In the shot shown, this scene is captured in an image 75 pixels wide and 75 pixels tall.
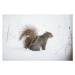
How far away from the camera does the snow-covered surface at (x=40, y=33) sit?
8.09ft

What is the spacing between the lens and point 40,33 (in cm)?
249

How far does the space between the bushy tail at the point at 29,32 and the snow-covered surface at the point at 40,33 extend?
7 cm

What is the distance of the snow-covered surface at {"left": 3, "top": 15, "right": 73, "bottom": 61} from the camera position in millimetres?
2467

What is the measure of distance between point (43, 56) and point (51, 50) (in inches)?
8.0

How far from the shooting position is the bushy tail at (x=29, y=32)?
2.48 meters

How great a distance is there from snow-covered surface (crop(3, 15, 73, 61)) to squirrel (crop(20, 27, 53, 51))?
6 centimetres

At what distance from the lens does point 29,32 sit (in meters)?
2.48

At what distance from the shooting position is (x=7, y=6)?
7.97 feet

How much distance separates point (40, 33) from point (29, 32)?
225 mm

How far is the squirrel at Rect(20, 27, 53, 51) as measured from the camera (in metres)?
2.48

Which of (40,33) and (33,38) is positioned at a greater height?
(40,33)

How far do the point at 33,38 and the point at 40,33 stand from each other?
176mm
